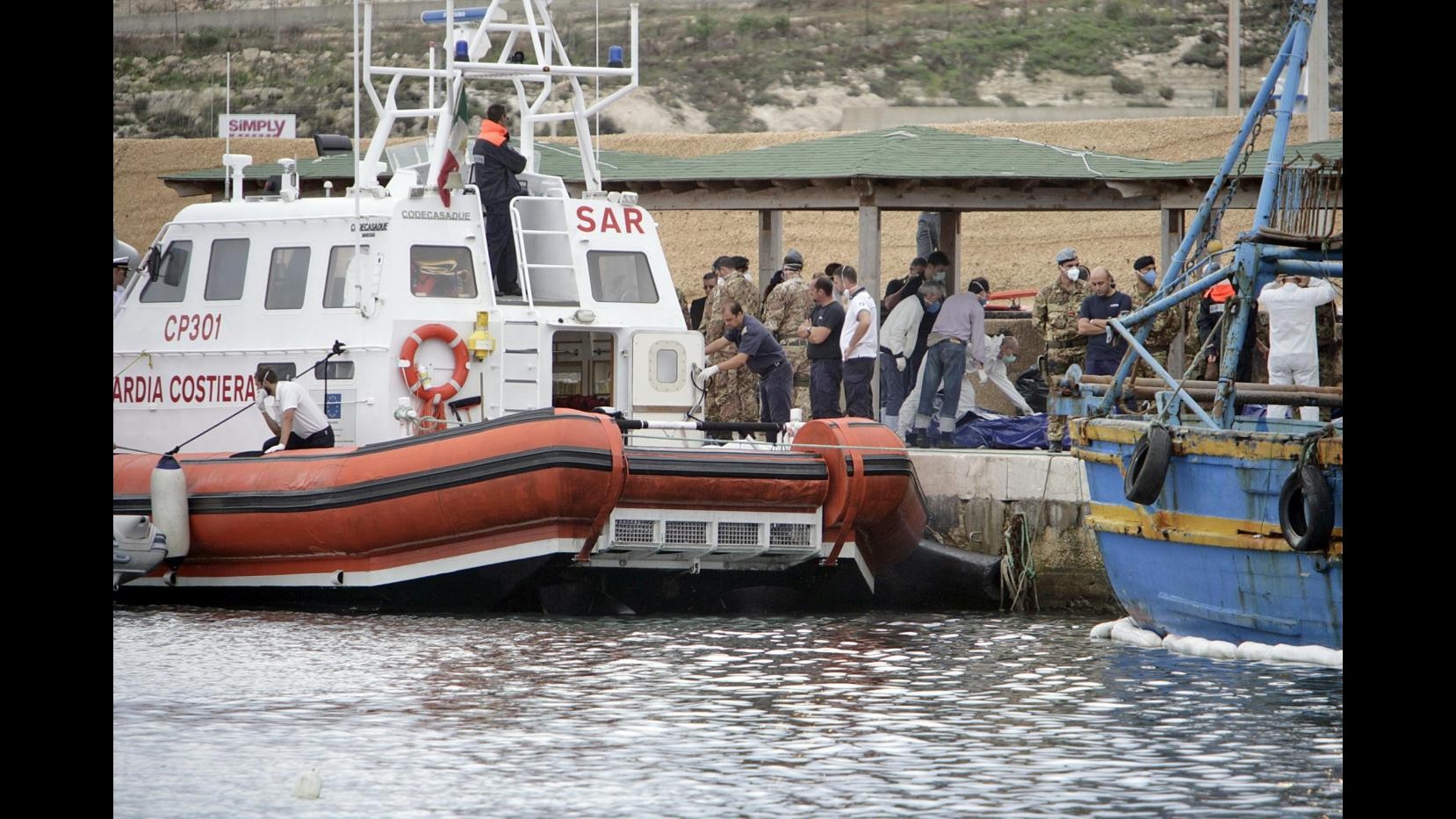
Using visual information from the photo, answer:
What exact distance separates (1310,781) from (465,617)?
20.3 ft

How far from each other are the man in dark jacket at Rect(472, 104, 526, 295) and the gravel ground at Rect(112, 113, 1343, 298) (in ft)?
70.8

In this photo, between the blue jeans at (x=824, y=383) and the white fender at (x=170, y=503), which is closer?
the white fender at (x=170, y=503)

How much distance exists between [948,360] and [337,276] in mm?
5049

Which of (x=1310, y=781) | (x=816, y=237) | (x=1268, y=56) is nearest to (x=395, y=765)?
(x=1310, y=781)

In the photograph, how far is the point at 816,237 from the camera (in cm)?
3897

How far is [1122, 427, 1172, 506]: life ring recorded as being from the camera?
11.2 meters

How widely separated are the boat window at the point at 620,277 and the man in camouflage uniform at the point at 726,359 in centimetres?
184

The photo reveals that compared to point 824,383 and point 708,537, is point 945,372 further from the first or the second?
point 708,537

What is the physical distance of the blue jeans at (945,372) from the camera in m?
16.3

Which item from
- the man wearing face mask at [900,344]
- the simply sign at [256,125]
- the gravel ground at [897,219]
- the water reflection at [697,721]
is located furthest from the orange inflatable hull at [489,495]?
the gravel ground at [897,219]

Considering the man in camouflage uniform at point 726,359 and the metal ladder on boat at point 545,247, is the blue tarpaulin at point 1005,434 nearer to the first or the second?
the man in camouflage uniform at point 726,359

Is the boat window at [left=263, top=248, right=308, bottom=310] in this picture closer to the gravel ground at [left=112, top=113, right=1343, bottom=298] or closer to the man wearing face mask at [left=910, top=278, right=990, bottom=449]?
the man wearing face mask at [left=910, top=278, right=990, bottom=449]
